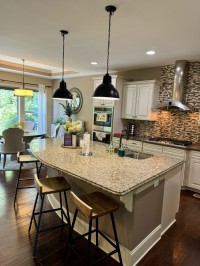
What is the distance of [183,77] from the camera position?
3.91 meters

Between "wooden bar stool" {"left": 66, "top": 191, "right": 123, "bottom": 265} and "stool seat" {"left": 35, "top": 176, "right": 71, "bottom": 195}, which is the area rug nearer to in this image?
"stool seat" {"left": 35, "top": 176, "right": 71, "bottom": 195}

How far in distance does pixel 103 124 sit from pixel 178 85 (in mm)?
1990

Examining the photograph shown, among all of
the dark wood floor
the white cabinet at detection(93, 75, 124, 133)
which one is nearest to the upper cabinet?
the white cabinet at detection(93, 75, 124, 133)

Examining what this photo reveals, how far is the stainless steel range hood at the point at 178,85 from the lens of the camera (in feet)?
12.6

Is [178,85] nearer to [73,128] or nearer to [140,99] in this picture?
[140,99]

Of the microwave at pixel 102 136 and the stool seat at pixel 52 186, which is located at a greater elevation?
the microwave at pixel 102 136

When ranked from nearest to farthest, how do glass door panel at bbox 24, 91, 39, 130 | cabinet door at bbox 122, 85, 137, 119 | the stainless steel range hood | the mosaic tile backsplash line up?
the stainless steel range hood, the mosaic tile backsplash, cabinet door at bbox 122, 85, 137, 119, glass door panel at bbox 24, 91, 39, 130

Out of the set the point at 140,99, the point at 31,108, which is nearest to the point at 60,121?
the point at 31,108

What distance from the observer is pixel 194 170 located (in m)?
3.55

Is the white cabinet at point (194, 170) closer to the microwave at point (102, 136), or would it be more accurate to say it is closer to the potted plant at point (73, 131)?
the microwave at point (102, 136)

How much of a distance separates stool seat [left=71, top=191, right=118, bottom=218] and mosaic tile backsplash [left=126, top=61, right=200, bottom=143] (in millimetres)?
2970

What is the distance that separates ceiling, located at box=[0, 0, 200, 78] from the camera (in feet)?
6.49

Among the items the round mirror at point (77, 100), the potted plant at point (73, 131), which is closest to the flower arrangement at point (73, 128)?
the potted plant at point (73, 131)

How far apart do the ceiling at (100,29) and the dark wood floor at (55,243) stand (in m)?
2.61
